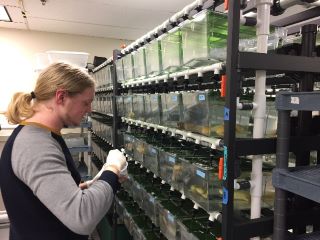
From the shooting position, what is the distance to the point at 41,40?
6055mm

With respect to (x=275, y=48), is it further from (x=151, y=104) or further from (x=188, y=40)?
(x=151, y=104)

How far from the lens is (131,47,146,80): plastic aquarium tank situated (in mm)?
2709

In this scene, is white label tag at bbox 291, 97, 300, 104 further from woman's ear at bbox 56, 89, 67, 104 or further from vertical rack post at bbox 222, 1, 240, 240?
woman's ear at bbox 56, 89, 67, 104

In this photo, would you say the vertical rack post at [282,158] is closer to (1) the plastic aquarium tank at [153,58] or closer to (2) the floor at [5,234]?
(1) the plastic aquarium tank at [153,58]

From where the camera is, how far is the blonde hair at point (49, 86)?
4.46ft

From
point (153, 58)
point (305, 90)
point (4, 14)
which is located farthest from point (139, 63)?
point (4, 14)

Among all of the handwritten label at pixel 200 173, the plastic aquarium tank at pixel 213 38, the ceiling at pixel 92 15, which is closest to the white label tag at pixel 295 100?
the plastic aquarium tank at pixel 213 38

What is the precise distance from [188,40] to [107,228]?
279 cm

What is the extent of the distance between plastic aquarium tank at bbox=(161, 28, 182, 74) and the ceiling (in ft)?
7.03

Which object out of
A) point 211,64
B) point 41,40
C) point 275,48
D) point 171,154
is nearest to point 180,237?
point 171,154

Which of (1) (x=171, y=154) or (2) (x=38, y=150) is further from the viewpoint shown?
(1) (x=171, y=154)

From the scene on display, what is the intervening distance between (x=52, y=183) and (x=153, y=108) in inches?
60.1

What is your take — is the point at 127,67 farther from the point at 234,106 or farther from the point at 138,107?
the point at 234,106

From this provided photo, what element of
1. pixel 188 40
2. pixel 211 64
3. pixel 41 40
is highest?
pixel 41 40
